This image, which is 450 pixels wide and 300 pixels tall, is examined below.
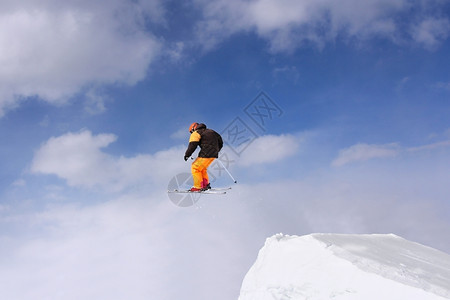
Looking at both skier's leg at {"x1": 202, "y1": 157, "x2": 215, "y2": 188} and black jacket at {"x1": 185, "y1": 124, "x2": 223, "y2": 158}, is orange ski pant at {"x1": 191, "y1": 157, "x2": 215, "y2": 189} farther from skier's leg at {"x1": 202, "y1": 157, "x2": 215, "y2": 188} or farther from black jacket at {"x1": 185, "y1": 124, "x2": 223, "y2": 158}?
black jacket at {"x1": 185, "y1": 124, "x2": 223, "y2": 158}

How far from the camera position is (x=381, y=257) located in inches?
393

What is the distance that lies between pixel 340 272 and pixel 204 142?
32.7 feet

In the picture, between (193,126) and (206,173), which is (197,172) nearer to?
(206,173)

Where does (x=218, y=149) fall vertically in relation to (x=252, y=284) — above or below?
above

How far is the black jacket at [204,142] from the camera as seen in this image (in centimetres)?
1730

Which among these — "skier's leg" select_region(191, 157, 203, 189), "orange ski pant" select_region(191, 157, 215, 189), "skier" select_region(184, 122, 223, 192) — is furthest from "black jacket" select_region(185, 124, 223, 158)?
"skier's leg" select_region(191, 157, 203, 189)

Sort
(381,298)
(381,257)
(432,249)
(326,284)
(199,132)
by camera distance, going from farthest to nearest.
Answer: (199,132), (432,249), (381,257), (326,284), (381,298)

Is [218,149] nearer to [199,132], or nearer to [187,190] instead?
[199,132]

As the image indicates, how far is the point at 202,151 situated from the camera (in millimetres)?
17375

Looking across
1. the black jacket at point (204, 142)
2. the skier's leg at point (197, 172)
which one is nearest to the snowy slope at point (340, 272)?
the skier's leg at point (197, 172)

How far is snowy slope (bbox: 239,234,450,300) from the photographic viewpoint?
26.2ft

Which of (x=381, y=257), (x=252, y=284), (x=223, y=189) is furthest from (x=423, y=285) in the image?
(x=223, y=189)

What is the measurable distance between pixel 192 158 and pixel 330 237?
8.17 m

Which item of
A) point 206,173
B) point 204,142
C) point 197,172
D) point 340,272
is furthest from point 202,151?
point 340,272
